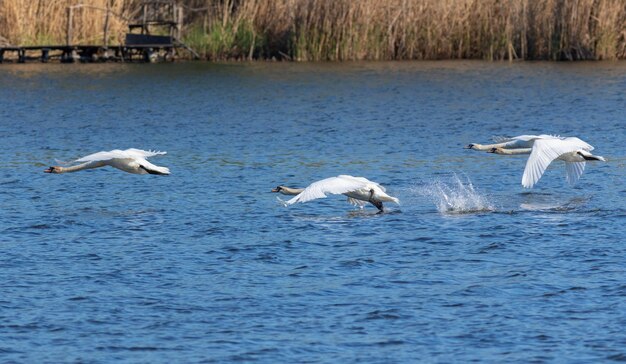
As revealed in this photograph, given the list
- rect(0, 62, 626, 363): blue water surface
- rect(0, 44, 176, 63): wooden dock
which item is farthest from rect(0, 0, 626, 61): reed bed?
rect(0, 62, 626, 363): blue water surface

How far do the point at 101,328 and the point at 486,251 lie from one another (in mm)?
4574

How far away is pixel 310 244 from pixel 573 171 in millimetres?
4725

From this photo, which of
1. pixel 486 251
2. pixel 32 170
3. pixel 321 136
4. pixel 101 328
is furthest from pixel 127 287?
pixel 321 136

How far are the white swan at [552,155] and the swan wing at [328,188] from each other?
2.00m

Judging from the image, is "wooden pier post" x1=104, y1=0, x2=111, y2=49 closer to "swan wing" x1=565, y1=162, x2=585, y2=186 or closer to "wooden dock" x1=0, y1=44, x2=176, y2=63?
"wooden dock" x1=0, y1=44, x2=176, y2=63

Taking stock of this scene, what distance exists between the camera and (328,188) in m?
13.8

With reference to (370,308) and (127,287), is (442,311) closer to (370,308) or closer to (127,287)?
(370,308)

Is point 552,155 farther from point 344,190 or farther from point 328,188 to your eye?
point 328,188

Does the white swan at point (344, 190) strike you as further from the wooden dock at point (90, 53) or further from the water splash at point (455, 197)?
the wooden dock at point (90, 53)

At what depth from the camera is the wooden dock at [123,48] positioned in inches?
1505

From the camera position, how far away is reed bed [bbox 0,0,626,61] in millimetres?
34250

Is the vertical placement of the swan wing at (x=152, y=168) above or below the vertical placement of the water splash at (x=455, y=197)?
above

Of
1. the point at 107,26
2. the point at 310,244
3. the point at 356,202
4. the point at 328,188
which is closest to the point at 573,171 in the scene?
the point at 356,202

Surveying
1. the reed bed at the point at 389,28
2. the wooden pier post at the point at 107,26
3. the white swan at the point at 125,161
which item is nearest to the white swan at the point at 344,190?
the white swan at the point at 125,161
